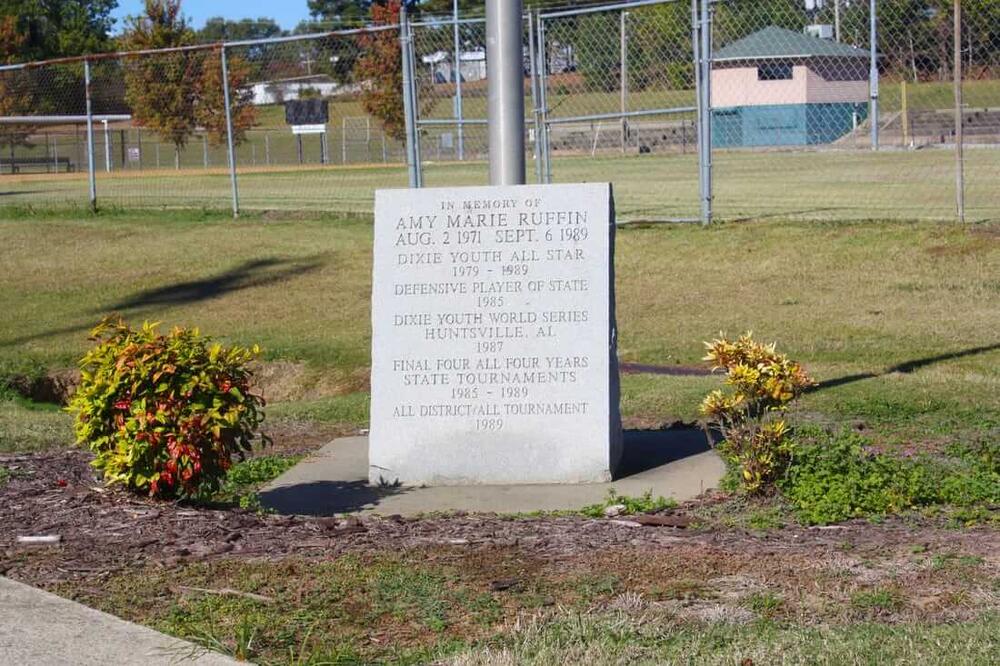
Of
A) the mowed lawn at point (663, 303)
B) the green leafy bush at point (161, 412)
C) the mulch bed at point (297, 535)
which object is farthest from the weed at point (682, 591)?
the mowed lawn at point (663, 303)

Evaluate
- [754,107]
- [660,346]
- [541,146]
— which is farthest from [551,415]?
[754,107]

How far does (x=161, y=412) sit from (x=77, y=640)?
1.88m

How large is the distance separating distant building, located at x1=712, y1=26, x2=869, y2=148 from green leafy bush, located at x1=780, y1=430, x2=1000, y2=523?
374 inches

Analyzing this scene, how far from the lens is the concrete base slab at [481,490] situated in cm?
709

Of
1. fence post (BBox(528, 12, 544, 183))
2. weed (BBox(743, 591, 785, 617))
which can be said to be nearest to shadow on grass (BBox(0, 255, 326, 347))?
fence post (BBox(528, 12, 544, 183))

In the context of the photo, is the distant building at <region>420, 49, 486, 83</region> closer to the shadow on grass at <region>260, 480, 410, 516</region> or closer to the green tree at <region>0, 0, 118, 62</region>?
the shadow on grass at <region>260, 480, 410, 516</region>

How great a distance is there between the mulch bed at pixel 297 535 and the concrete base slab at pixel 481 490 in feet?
1.55

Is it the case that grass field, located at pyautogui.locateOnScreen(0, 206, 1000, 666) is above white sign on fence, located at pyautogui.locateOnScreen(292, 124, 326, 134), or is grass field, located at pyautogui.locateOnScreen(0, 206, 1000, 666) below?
below

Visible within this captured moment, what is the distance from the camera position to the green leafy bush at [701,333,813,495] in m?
6.63

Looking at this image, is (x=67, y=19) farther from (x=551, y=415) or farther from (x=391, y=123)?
(x=551, y=415)

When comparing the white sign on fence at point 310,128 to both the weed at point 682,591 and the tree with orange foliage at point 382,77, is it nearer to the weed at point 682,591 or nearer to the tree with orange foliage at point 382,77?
the tree with orange foliage at point 382,77

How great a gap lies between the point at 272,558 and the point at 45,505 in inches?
57.2

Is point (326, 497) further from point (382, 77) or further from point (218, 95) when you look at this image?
point (218, 95)

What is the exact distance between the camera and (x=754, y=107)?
21.6m
